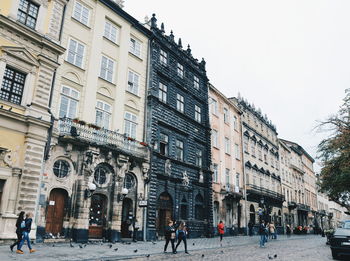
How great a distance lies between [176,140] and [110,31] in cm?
1036

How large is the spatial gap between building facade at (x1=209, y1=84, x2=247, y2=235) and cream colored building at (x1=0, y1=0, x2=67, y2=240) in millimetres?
19322

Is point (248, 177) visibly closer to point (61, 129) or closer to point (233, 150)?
point (233, 150)

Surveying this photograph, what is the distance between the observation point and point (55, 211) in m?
17.3

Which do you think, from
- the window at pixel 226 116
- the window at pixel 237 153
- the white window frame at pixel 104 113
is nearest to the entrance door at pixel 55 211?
the white window frame at pixel 104 113

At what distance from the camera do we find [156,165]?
77.5 feet

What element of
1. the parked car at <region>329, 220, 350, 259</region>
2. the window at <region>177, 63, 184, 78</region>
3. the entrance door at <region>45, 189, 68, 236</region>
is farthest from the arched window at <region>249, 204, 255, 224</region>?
the entrance door at <region>45, 189, 68, 236</region>

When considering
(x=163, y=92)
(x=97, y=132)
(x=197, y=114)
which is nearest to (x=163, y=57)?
(x=163, y=92)

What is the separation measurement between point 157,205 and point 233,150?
16292 millimetres

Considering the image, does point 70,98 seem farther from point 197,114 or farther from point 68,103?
point 197,114

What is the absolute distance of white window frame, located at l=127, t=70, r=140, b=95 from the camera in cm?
2365

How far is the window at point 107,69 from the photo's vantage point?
71.5 feet

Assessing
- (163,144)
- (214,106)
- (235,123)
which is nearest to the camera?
(163,144)

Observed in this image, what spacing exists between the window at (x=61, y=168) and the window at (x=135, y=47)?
430 inches

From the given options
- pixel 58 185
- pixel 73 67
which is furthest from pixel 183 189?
pixel 73 67
